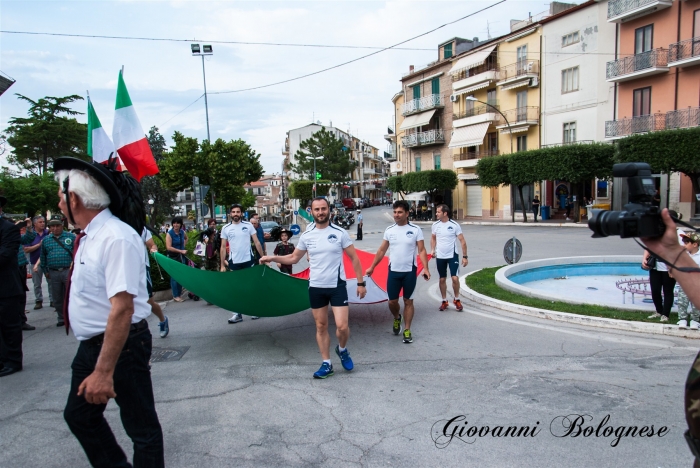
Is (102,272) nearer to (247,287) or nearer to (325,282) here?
(325,282)

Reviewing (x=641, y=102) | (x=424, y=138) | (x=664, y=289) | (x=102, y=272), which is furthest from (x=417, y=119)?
(x=102, y=272)

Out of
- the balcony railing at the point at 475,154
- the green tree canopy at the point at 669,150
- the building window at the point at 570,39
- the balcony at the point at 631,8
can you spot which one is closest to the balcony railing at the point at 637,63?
the balcony at the point at 631,8

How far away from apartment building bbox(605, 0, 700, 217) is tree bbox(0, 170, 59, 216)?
39.5 meters

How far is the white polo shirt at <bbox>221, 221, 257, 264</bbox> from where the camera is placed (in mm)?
8172

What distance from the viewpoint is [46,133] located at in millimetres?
45594

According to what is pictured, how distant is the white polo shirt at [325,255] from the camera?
516cm

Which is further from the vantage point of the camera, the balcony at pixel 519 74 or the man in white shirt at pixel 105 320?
the balcony at pixel 519 74

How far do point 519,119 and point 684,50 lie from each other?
40.5 feet

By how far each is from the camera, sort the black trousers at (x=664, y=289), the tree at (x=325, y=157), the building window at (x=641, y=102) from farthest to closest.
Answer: the tree at (x=325, y=157) → the building window at (x=641, y=102) → the black trousers at (x=664, y=289)

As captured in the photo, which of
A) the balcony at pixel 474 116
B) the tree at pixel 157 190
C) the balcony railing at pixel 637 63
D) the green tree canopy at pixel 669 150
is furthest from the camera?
the tree at pixel 157 190

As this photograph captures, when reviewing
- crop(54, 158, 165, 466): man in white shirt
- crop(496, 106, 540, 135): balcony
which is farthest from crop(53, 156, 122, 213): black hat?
crop(496, 106, 540, 135): balcony

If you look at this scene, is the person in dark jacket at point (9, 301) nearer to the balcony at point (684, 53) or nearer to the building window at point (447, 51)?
the balcony at point (684, 53)

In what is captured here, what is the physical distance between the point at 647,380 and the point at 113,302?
15.9 ft

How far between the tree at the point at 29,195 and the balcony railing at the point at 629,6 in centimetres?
3964
